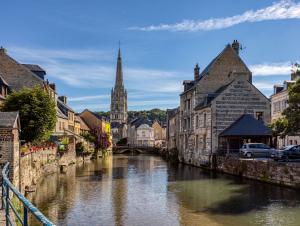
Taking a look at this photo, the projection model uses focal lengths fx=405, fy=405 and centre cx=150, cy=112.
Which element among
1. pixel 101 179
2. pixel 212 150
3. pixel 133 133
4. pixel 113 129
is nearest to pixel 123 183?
pixel 101 179

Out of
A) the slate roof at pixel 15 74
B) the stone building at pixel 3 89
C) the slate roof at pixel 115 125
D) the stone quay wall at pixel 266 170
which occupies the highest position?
the slate roof at pixel 15 74

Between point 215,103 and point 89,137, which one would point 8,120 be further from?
point 89,137

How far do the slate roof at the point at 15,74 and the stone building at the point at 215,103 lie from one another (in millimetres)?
18608

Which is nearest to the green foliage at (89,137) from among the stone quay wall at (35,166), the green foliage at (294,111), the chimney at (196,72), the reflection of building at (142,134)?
the chimney at (196,72)

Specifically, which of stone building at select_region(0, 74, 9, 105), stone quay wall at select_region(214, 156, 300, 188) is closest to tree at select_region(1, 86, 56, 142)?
stone building at select_region(0, 74, 9, 105)

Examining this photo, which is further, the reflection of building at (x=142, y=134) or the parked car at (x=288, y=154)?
the reflection of building at (x=142, y=134)

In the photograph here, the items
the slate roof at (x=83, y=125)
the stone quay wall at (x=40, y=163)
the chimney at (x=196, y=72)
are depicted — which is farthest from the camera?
the slate roof at (x=83, y=125)

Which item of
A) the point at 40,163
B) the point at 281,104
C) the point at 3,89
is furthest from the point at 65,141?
the point at 281,104

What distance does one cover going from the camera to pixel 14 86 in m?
41.2

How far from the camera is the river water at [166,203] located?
17094 millimetres

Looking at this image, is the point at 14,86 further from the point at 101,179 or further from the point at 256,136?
the point at 256,136

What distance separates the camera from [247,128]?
41000 mm

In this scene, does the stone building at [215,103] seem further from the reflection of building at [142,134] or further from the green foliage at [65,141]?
the reflection of building at [142,134]

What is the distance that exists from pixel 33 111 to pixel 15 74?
12568 mm
